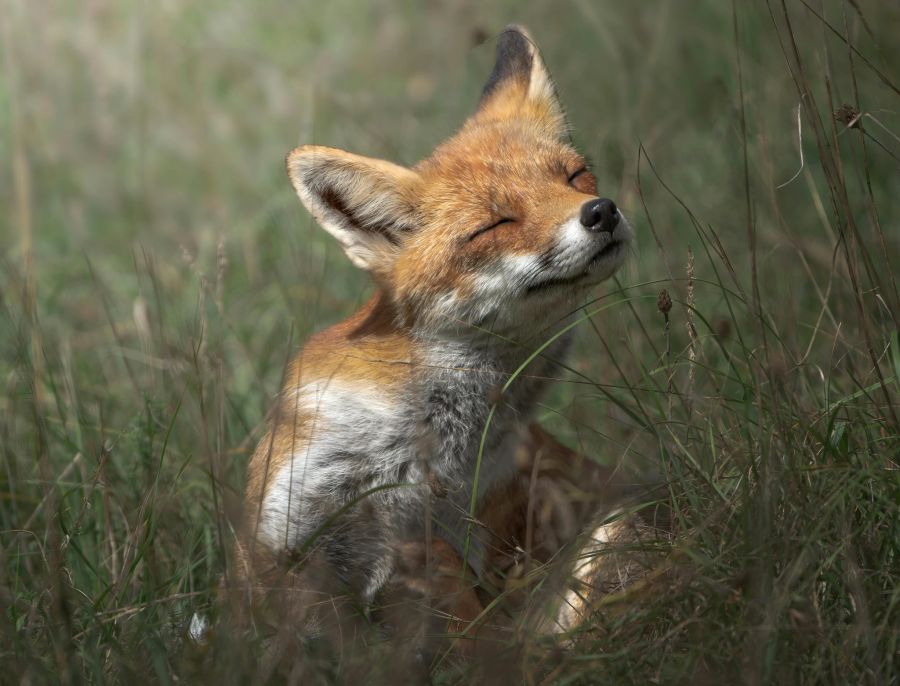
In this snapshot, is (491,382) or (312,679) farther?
(491,382)

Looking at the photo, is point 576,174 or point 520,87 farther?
point 520,87

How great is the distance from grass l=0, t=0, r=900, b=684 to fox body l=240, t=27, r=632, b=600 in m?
0.30

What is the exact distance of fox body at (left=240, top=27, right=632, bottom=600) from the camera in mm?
4250

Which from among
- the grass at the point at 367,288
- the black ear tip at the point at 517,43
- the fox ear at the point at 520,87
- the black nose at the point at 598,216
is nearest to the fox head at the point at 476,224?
the black nose at the point at 598,216

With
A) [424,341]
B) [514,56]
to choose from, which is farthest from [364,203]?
[514,56]

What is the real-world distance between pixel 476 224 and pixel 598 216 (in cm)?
56

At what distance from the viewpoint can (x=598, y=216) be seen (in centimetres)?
409

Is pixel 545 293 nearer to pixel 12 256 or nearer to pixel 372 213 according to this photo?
pixel 372 213

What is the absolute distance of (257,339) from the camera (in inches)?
291

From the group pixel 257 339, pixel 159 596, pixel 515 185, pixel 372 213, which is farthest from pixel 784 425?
pixel 257 339

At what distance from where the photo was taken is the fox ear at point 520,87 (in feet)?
16.9

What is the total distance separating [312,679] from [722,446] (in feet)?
5.42

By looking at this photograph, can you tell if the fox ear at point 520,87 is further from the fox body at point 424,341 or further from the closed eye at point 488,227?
the closed eye at point 488,227

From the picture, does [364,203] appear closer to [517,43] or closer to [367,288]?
[517,43]
